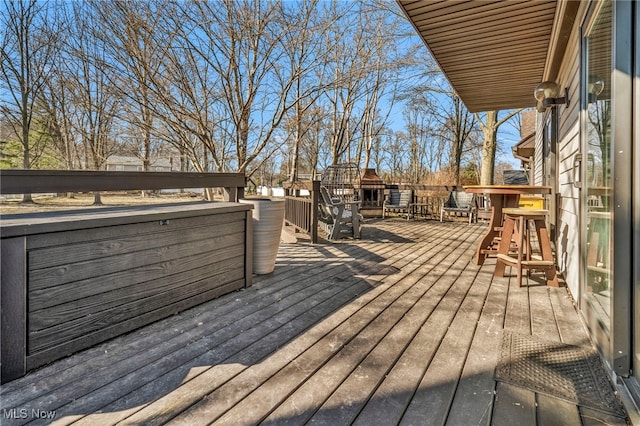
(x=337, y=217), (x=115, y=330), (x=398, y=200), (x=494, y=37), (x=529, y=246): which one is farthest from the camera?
(x=398, y=200)

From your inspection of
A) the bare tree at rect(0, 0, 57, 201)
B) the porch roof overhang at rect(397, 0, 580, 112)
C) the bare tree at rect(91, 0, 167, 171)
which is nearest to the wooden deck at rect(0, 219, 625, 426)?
the bare tree at rect(91, 0, 167, 171)

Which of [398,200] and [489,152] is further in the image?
[489,152]

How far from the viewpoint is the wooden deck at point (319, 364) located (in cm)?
131

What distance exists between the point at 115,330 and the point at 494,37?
4372 mm

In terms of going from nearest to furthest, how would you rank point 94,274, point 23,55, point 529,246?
point 94,274
point 529,246
point 23,55

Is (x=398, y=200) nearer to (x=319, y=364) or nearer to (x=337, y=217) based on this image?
(x=337, y=217)

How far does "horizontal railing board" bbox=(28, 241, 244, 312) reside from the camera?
5.25 ft

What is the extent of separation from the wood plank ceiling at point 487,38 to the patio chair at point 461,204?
332cm

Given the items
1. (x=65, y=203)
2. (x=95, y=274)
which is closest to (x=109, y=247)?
(x=95, y=274)

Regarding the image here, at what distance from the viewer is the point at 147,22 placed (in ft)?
10.3

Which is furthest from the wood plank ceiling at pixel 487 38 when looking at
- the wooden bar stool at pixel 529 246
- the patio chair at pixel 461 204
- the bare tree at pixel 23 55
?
the bare tree at pixel 23 55

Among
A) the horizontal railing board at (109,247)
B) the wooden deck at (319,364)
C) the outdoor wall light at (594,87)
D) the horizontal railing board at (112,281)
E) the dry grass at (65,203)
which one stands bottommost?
the wooden deck at (319,364)

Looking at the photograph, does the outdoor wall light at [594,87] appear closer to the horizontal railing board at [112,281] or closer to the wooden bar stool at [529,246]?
the wooden bar stool at [529,246]

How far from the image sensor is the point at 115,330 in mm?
1910
